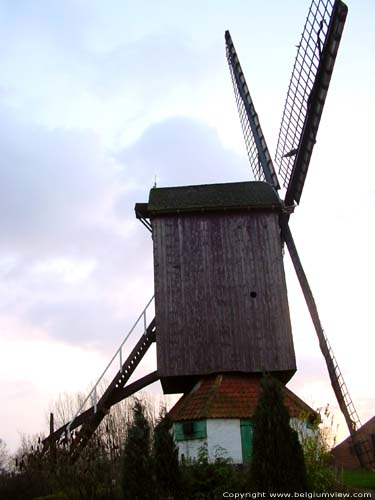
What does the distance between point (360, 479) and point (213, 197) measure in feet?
32.5

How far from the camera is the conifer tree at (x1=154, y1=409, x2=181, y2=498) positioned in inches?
568

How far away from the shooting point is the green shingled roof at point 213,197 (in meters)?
22.3

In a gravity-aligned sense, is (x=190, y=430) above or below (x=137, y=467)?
above

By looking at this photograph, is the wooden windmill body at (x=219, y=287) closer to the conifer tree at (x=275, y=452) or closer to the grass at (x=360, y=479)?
the grass at (x=360, y=479)

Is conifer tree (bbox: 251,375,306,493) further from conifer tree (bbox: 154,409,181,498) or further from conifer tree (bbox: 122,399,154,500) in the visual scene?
conifer tree (bbox: 122,399,154,500)

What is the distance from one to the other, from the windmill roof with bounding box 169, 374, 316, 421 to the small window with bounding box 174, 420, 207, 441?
6.1 inches

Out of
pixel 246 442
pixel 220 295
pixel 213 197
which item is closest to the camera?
pixel 246 442

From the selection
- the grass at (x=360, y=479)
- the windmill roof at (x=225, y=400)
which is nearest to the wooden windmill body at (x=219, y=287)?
the windmill roof at (x=225, y=400)

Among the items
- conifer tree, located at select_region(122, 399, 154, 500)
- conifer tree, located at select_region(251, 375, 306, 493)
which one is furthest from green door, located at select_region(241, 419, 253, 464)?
conifer tree, located at select_region(251, 375, 306, 493)

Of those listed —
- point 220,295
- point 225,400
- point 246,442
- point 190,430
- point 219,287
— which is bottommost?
point 246,442

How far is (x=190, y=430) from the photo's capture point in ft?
64.0

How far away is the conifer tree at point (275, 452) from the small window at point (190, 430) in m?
5.62

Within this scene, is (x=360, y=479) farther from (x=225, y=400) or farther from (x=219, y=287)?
(x=219, y=287)

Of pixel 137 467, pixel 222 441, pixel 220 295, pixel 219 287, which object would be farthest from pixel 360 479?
pixel 137 467
